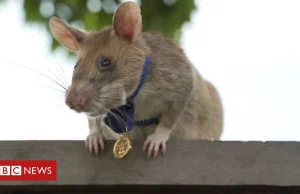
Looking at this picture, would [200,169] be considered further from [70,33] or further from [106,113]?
[70,33]

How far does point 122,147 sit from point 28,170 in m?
0.42

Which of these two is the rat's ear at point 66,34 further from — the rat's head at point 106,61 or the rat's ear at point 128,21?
the rat's ear at point 128,21

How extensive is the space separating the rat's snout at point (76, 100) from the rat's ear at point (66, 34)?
43 centimetres

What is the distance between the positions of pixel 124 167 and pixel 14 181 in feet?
1.58

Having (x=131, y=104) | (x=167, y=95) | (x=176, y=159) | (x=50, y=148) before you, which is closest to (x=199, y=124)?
(x=167, y=95)

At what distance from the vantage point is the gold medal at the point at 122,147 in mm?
2410

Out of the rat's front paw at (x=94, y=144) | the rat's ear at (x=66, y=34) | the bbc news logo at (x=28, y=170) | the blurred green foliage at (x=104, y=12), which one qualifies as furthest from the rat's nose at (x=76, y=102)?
the blurred green foliage at (x=104, y=12)

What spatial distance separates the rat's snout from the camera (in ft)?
7.63

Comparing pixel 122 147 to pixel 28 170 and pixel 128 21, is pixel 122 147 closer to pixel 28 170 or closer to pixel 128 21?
pixel 28 170

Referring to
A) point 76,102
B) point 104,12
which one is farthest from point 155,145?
point 104,12

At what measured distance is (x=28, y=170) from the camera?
2406mm

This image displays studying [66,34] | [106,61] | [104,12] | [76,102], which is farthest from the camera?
[104,12]

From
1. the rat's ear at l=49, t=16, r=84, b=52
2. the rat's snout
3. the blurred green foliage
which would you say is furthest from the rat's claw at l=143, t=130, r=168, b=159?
the blurred green foliage

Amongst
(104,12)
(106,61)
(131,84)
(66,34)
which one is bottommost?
(131,84)
